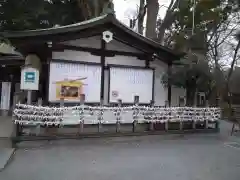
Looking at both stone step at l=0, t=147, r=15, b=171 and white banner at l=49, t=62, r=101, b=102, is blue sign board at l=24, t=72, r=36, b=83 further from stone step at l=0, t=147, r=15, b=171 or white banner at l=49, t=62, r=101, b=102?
stone step at l=0, t=147, r=15, b=171

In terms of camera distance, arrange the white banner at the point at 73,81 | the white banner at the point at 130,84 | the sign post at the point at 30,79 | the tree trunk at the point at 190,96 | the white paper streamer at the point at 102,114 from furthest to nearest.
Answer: the tree trunk at the point at 190,96 → the white banner at the point at 130,84 → the white banner at the point at 73,81 → the sign post at the point at 30,79 → the white paper streamer at the point at 102,114

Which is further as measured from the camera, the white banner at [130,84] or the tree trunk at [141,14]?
the tree trunk at [141,14]

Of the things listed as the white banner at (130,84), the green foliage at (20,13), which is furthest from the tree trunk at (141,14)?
the white banner at (130,84)

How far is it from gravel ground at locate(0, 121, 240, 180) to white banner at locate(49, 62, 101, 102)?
2.14 m

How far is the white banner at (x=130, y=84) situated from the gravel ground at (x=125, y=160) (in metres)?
2.18

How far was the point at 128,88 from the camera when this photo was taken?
12.5m

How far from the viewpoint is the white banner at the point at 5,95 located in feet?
62.7

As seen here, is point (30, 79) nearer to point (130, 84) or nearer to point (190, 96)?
point (130, 84)

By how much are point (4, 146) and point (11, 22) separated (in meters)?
12.1

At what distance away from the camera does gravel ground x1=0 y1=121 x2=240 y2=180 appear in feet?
21.1

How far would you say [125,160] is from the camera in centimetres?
779

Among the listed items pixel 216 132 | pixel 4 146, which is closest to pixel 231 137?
pixel 216 132

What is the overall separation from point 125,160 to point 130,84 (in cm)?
519

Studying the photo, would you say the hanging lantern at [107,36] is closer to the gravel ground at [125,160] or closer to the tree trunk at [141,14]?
the gravel ground at [125,160]
